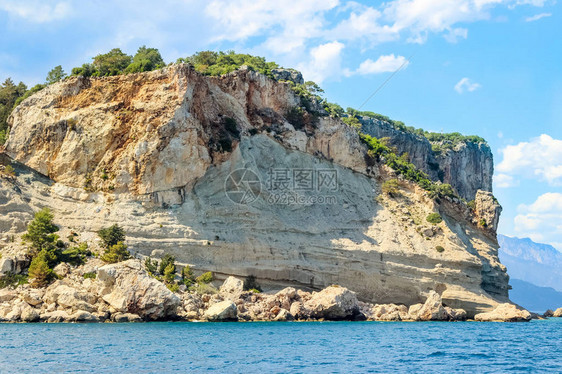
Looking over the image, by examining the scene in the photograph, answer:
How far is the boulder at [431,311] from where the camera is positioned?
5409 centimetres

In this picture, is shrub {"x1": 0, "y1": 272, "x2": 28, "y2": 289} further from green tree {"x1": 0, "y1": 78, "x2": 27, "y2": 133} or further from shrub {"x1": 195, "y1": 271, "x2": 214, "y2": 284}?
green tree {"x1": 0, "y1": 78, "x2": 27, "y2": 133}

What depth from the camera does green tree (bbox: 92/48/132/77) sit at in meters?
60.3

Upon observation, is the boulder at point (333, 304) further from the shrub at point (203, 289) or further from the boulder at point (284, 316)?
the shrub at point (203, 289)

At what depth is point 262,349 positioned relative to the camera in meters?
32.4

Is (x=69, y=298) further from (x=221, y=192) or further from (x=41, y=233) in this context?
(x=221, y=192)

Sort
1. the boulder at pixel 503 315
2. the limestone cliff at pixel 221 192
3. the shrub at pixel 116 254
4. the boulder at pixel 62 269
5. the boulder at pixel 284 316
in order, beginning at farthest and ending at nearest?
the boulder at pixel 503 315
the limestone cliff at pixel 221 192
the boulder at pixel 284 316
the shrub at pixel 116 254
the boulder at pixel 62 269

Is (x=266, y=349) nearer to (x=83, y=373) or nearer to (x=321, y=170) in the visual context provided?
(x=83, y=373)

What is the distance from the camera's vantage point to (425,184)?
69250 mm

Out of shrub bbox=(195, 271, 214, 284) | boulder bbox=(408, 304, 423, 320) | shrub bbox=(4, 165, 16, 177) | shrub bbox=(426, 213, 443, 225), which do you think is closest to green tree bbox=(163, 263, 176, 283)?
shrub bbox=(195, 271, 214, 284)

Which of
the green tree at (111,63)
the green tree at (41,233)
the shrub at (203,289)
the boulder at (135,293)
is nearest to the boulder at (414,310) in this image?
the shrub at (203,289)

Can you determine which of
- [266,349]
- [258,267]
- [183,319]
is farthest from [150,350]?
[258,267]

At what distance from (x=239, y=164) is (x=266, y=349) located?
2725 cm

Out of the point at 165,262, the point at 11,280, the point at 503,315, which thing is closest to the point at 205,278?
the point at 165,262

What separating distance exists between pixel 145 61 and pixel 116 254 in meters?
20.8
